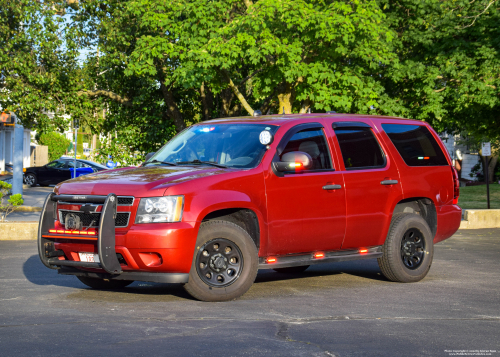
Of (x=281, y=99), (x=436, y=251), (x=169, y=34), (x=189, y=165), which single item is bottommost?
(x=436, y=251)

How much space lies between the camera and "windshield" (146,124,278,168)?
7.63 m

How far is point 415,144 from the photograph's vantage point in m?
9.12

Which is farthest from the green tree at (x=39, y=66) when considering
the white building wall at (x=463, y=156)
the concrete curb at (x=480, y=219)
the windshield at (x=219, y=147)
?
the white building wall at (x=463, y=156)

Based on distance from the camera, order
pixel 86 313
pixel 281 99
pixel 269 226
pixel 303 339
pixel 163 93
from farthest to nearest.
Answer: pixel 163 93, pixel 281 99, pixel 269 226, pixel 86 313, pixel 303 339

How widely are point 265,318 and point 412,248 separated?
10.3 ft

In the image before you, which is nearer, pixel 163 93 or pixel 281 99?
pixel 281 99

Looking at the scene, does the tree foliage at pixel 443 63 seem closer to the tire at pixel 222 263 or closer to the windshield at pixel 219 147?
the windshield at pixel 219 147

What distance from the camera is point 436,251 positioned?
40.7 ft

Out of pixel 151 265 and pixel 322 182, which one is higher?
pixel 322 182

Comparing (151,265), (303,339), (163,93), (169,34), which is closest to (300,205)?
(151,265)

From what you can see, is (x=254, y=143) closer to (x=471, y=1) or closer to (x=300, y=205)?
(x=300, y=205)

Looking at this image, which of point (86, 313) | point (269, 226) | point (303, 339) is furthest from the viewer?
point (269, 226)

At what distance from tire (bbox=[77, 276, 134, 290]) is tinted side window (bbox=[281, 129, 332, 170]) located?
243 cm

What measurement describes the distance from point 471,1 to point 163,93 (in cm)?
1202
